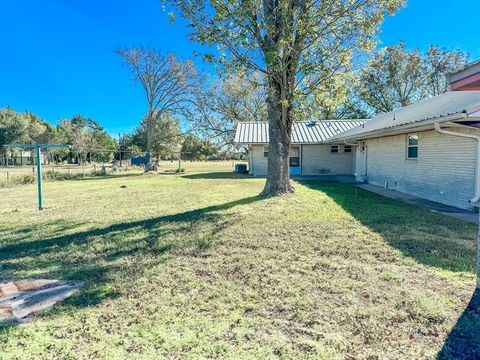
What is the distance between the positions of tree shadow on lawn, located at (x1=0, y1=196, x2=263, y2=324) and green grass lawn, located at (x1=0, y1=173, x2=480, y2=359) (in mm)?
25

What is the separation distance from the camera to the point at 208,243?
5.27 m

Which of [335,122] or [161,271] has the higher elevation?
[335,122]

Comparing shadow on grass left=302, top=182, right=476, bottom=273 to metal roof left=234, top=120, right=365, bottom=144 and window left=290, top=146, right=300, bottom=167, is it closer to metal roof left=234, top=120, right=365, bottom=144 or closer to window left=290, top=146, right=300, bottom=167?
metal roof left=234, top=120, right=365, bottom=144

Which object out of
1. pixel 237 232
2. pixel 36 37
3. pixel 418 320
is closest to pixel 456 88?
pixel 418 320

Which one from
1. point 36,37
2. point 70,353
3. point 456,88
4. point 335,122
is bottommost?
point 70,353

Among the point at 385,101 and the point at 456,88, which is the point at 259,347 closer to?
the point at 456,88

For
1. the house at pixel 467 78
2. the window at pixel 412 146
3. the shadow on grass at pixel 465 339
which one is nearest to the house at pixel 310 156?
the window at pixel 412 146

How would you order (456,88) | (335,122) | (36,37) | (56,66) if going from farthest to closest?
(56,66)
(335,122)
(36,37)
(456,88)

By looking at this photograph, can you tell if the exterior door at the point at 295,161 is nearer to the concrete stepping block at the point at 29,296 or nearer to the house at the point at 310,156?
the house at the point at 310,156

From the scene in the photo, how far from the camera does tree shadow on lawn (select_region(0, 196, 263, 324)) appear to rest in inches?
150

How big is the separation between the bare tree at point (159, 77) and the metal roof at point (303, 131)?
10.5m

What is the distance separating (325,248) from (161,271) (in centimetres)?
248

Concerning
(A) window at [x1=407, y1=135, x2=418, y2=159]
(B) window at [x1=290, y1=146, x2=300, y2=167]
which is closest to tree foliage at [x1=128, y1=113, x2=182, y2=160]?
(B) window at [x1=290, y1=146, x2=300, y2=167]

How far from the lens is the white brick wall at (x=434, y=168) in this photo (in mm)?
7828
